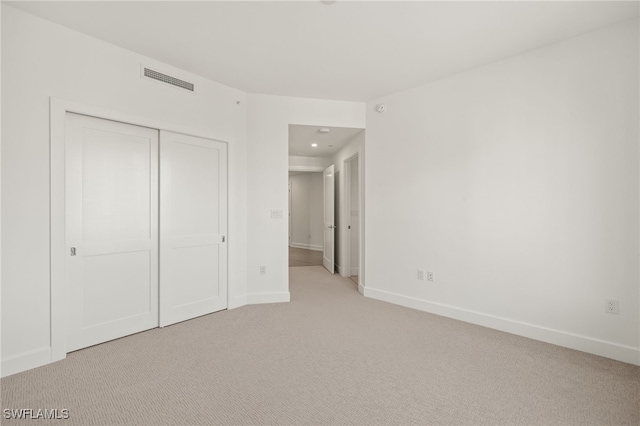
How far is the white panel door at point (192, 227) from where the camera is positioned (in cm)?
314

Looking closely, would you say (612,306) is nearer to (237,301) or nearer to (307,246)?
(237,301)

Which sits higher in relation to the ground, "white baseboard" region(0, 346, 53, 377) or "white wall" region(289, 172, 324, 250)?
"white wall" region(289, 172, 324, 250)

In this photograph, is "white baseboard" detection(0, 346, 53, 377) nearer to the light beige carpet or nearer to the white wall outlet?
the light beige carpet

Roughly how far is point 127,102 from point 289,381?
2.79 m

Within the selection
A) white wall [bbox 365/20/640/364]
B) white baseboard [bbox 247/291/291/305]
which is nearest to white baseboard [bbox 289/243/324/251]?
white baseboard [bbox 247/291/291/305]

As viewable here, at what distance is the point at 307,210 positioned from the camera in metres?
9.10

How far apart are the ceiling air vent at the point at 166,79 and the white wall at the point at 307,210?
5678 mm

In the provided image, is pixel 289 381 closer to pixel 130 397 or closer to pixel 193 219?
pixel 130 397

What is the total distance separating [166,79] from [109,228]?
1.58 metres

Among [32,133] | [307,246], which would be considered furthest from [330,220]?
[32,133]

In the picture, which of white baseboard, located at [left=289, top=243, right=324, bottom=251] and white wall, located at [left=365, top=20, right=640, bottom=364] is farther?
white baseboard, located at [left=289, top=243, right=324, bottom=251]

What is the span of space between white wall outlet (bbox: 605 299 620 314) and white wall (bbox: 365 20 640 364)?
0.10 feet

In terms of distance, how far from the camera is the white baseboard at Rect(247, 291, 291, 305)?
12.7 feet

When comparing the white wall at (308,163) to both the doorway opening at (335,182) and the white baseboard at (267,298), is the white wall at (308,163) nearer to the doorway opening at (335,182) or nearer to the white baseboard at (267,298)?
the doorway opening at (335,182)
